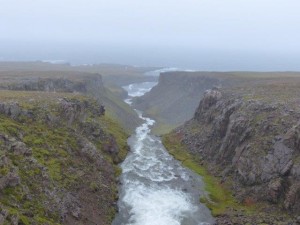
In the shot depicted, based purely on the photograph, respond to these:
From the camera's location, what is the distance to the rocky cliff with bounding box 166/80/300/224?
81.8m

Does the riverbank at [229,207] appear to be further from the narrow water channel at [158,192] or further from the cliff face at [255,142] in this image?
the narrow water channel at [158,192]

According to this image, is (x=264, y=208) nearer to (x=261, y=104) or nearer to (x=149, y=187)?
(x=149, y=187)

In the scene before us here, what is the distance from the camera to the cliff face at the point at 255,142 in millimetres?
82062

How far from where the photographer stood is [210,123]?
5207 inches

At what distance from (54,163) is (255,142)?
4481cm

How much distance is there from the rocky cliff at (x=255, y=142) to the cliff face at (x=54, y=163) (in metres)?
25.9

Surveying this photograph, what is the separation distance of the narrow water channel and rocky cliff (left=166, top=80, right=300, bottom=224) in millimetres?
9077

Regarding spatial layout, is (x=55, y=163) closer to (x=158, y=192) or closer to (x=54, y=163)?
(x=54, y=163)

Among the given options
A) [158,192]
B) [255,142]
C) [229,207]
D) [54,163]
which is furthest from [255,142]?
[54,163]

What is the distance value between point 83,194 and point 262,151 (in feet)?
130

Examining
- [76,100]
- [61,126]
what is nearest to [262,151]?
[61,126]

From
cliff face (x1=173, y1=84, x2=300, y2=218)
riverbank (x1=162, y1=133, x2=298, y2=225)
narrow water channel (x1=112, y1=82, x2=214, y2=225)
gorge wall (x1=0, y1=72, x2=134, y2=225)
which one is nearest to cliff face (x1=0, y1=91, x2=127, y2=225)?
gorge wall (x1=0, y1=72, x2=134, y2=225)

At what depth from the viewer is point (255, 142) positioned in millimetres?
95438

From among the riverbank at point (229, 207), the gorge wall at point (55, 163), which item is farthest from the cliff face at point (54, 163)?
the riverbank at point (229, 207)
